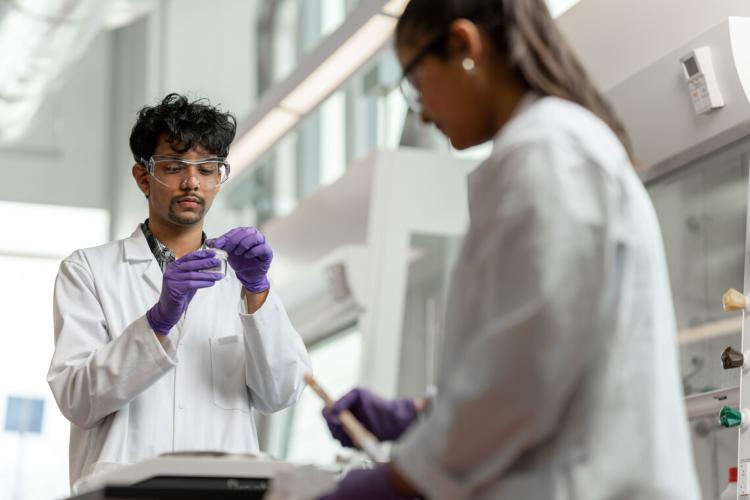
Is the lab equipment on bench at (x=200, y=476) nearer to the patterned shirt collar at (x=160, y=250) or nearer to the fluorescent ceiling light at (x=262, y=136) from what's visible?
the patterned shirt collar at (x=160, y=250)

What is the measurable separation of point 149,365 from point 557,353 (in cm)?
134

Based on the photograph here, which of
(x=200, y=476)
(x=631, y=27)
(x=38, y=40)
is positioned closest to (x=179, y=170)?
(x=200, y=476)

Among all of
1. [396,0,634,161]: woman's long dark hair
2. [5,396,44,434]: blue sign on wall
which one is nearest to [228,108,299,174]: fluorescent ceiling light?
[5,396,44,434]: blue sign on wall

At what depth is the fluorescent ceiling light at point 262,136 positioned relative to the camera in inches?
202

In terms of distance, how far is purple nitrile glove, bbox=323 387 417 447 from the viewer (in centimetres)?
170

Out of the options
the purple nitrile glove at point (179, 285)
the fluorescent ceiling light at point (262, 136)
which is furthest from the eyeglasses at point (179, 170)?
the fluorescent ceiling light at point (262, 136)

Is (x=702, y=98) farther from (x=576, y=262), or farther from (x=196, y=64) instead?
(x=196, y=64)

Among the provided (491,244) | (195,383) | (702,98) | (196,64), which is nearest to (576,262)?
(491,244)

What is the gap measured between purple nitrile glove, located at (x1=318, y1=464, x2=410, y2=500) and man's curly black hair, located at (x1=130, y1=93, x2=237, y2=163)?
1452 mm

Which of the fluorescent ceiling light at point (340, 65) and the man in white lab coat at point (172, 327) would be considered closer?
the man in white lab coat at point (172, 327)

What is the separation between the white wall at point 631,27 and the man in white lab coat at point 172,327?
5.18 feet

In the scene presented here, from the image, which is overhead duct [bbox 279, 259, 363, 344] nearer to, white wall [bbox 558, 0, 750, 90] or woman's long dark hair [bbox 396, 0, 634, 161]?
white wall [bbox 558, 0, 750, 90]

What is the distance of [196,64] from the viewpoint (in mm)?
8398

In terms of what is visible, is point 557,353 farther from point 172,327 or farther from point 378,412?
point 172,327
